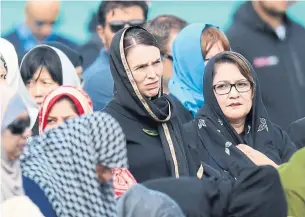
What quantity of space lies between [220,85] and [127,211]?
219 cm

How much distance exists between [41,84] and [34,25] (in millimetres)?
1437

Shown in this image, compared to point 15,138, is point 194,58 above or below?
below

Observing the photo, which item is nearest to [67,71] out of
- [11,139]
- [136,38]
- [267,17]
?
[136,38]

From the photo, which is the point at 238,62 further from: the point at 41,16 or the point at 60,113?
the point at 41,16

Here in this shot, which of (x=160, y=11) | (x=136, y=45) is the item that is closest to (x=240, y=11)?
(x=160, y=11)

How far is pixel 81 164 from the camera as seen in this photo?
437 centimetres

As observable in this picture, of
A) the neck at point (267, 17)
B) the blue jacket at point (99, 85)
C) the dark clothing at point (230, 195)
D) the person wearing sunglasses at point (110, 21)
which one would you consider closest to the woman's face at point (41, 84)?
the blue jacket at point (99, 85)

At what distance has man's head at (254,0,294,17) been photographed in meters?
8.05

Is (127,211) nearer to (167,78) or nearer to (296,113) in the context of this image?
(167,78)

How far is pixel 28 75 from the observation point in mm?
6859

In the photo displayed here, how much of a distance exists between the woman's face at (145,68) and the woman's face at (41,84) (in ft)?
3.35

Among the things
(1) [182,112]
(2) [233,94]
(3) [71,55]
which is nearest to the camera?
(2) [233,94]

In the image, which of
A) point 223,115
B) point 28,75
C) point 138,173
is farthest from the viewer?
point 28,75

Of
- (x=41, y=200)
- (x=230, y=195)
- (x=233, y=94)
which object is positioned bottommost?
(x=233, y=94)
